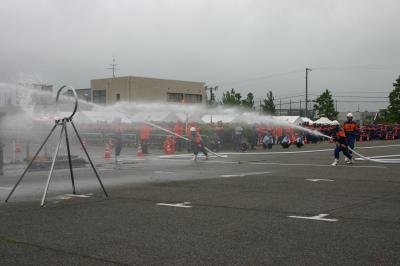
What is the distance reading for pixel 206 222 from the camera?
26.2 feet

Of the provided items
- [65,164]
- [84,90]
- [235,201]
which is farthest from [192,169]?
[84,90]

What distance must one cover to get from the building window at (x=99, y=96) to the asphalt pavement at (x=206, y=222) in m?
52.2

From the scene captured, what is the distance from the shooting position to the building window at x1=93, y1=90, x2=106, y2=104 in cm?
6553

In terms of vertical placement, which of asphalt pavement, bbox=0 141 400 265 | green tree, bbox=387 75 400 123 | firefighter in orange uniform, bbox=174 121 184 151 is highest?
green tree, bbox=387 75 400 123

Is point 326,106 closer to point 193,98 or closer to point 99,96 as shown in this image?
point 193,98

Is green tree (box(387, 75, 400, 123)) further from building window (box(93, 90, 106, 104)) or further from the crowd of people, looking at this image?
building window (box(93, 90, 106, 104))

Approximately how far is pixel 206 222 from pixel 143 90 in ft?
192

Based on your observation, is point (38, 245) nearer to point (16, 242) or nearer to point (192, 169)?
point (16, 242)

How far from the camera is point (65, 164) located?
19297mm

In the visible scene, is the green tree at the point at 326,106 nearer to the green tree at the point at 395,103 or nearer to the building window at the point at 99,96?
the green tree at the point at 395,103

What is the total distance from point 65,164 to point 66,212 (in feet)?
35.0

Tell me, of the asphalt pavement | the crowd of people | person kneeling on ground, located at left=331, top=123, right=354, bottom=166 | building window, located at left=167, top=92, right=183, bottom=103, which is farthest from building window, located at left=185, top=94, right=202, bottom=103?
the asphalt pavement

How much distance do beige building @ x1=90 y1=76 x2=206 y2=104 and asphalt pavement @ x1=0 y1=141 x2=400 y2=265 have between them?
156 ft

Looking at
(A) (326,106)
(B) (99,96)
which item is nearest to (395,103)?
(A) (326,106)
